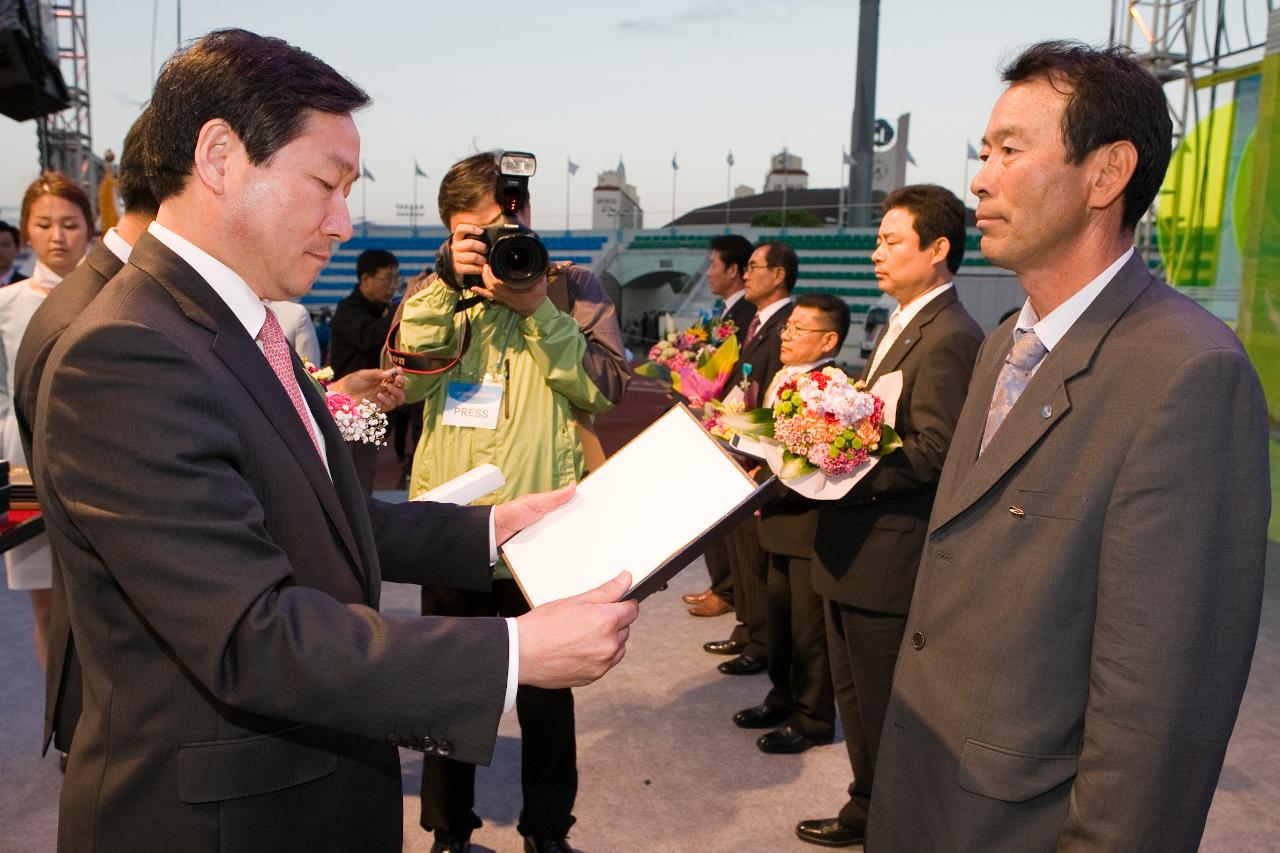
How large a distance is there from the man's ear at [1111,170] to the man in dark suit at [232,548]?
3.10 ft

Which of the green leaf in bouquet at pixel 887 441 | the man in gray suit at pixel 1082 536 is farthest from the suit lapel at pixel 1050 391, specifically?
the green leaf in bouquet at pixel 887 441

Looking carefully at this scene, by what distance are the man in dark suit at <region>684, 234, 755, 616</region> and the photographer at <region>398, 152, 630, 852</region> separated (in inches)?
74.8

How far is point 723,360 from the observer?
342 cm

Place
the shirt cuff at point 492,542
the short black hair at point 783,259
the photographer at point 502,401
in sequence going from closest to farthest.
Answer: the shirt cuff at point 492,542 → the photographer at point 502,401 → the short black hair at point 783,259

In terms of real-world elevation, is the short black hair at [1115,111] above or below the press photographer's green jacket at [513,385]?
Answer: above

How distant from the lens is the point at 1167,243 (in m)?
7.58

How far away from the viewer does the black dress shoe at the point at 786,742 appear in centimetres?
323

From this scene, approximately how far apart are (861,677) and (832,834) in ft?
1.53

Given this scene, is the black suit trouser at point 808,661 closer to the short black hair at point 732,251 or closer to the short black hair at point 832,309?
the short black hair at point 832,309

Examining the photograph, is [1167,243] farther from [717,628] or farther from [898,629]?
[898,629]

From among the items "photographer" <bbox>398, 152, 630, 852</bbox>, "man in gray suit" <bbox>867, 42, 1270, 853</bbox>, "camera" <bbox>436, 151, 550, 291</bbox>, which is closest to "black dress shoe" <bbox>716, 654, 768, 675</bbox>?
"photographer" <bbox>398, 152, 630, 852</bbox>

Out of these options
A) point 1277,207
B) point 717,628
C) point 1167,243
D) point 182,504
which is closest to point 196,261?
point 182,504

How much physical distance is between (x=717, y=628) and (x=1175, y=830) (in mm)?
3249

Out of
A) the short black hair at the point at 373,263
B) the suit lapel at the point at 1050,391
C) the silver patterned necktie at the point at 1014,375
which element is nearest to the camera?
the suit lapel at the point at 1050,391
